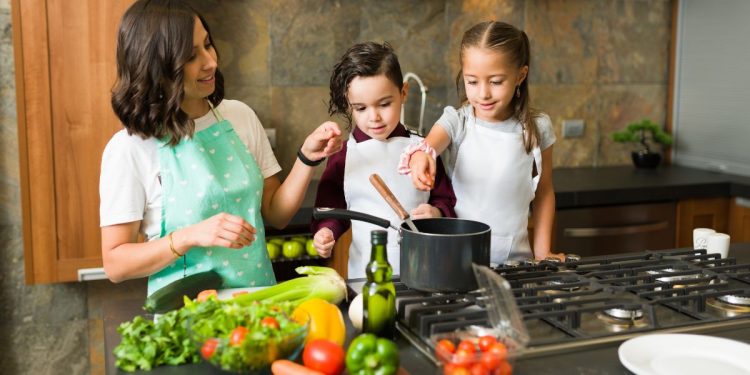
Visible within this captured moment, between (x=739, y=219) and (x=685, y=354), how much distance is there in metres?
2.22

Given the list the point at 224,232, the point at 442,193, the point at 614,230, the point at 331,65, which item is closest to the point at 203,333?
the point at 224,232

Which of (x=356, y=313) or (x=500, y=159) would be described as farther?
(x=500, y=159)

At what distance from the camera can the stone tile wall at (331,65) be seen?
2750mm

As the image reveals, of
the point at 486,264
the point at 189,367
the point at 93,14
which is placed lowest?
the point at 189,367

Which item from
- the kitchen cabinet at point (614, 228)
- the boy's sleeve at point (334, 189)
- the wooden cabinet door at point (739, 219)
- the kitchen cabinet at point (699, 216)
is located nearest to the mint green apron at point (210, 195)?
the boy's sleeve at point (334, 189)

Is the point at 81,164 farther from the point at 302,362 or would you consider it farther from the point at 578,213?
the point at 578,213

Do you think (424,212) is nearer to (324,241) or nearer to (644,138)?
(324,241)

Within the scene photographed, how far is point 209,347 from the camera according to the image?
42.1 inches

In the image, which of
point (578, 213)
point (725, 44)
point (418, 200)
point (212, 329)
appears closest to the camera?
point (212, 329)

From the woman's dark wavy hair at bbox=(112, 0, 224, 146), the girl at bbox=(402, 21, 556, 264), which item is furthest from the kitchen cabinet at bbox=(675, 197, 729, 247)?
the woman's dark wavy hair at bbox=(112, 0, 224, 146)

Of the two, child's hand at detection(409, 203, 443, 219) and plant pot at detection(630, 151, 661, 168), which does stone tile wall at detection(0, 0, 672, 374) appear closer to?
plant pot at detection(630, 151, 661, 168)

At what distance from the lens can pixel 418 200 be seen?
6.28 ft

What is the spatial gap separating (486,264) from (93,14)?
5.51ft

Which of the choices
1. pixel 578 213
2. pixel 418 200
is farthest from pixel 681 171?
pixel 418 200
